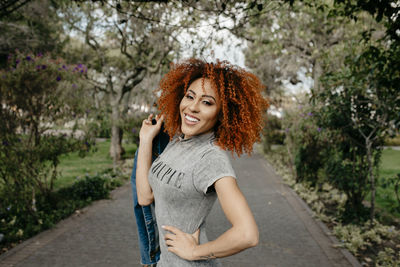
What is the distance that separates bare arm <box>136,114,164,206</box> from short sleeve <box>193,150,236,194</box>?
482mm

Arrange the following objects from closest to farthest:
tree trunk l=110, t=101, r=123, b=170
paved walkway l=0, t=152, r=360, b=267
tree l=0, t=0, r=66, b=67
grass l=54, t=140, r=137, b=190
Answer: paved walkway l=0, t=152, r=360, b=267 → grass l=54, t=140, r=137, b=190 → tree trunk l=110, t=101, r=123, b=170 → tree l=0, t=0, r=66, b=67

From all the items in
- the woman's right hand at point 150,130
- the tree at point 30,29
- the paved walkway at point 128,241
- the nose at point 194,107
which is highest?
the tree at point 30,29

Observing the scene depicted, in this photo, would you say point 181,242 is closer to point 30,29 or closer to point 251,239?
point 251,239

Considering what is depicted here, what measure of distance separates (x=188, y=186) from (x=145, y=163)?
48cm

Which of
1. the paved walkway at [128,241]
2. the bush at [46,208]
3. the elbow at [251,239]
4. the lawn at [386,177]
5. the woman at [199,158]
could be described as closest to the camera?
the elbow at [251,239]

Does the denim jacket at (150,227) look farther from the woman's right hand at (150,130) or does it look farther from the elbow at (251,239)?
the elbow at (251,239)

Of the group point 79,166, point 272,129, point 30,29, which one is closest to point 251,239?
point 79,166

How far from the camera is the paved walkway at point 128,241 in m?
4.79

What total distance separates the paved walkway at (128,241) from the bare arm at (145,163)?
315 cm

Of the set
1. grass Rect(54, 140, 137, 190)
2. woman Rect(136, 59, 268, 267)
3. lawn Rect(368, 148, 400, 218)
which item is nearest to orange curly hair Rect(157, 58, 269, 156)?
woman Rect(136, 59, 268, 267)

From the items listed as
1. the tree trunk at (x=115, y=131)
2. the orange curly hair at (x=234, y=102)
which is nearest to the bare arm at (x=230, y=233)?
the orange curly hair at (x=234, y=102)

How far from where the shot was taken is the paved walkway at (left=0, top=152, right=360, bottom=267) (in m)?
4.79

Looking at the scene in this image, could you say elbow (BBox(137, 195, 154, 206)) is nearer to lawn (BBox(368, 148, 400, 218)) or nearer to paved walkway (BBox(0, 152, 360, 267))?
paved walkway (BBox(0, 152, 360, 267))

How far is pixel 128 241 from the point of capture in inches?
217
